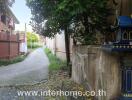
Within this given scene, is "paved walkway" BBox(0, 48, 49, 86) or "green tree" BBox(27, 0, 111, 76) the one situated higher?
"green tree" BBox(27, 0, 111, 76)

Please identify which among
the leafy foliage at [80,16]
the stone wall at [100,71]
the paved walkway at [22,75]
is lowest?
the paved walkway at [22,75]

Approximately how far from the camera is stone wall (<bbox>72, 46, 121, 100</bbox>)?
276 inches

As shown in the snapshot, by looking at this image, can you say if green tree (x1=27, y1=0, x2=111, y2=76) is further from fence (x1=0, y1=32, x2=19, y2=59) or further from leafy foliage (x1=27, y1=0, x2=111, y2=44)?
fence (x1=0, y1=32, x2=19, y2=59)

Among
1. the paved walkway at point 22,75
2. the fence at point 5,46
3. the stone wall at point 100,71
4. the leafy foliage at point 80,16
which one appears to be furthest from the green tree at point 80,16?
the fence at point 5,46

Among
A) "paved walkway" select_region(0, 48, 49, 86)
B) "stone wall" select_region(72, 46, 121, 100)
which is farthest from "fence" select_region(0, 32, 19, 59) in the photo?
"stone wall" select_region(72, 46, 121, 100)

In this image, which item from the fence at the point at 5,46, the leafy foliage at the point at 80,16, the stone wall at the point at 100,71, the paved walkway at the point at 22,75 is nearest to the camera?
the stone wall at the point at 100,71

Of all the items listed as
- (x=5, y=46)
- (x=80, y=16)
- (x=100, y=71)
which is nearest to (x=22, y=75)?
(x=80, y=16)

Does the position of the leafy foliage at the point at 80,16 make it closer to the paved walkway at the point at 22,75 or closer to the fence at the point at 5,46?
the paved walkway at the point at 22,75

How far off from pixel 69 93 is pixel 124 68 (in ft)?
9.20

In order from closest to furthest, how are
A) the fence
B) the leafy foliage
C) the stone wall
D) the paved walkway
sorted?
the stone wall < the leafy foliage < the paved walkway < the fence

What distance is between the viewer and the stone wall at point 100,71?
7000 mm

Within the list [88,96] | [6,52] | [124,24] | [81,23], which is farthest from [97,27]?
[6,52]

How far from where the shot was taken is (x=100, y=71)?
762 centimetres

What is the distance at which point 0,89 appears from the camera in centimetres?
1070
